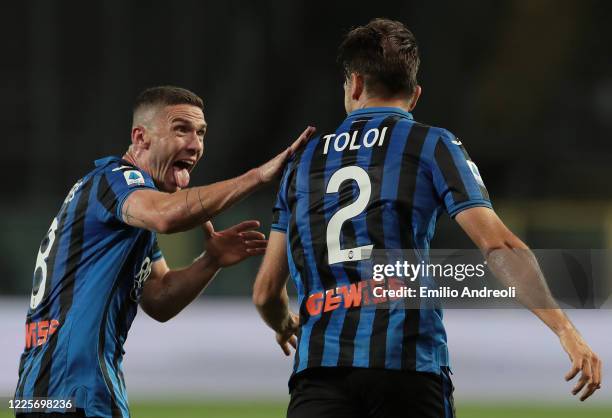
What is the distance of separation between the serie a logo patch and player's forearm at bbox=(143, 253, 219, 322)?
55cm

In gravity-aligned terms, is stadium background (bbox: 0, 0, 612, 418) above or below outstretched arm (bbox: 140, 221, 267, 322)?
above

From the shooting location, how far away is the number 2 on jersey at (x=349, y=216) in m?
3.04

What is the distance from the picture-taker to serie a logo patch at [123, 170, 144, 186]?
12.0ft

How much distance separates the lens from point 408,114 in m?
3.26

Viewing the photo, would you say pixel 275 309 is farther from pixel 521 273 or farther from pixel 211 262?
pixel 521 273

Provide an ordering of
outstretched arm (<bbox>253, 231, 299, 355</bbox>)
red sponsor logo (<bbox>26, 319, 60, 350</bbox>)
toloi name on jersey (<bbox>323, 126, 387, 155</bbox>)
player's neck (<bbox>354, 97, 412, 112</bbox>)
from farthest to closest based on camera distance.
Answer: red sponsor logo (<bbox>26, 319, 60, 350</bbox>) < outstretched arm (<bbox>253, 231, 299, 355</bbox>) < player's neck (<bbox>354, 97, 412, 112</bbox>) < toloi name on jersey (<bbox>323, 126, 387, 155</bbox>)

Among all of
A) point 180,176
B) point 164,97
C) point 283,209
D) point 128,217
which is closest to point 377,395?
point 283,209

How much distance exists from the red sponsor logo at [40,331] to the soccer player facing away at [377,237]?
87cm

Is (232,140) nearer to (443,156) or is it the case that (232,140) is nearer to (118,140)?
(118,140)

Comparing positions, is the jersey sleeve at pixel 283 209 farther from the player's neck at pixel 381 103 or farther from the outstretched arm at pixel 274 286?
the player's neck at pixel 381 103

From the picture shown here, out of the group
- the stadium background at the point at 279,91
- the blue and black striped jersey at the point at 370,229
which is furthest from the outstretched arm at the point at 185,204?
the stadium background at the point at 279,91

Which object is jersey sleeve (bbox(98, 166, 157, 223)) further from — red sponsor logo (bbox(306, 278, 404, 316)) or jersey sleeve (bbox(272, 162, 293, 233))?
red sponsor logo (bbox(306, 278, 404, 316))

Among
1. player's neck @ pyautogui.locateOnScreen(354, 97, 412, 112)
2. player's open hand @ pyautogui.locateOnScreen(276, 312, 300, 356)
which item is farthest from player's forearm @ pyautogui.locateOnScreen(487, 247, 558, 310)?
player's open hand @ pyautogui.locateOnScreen(276, 312, 300, 356)

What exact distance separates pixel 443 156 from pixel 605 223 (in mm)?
8273
